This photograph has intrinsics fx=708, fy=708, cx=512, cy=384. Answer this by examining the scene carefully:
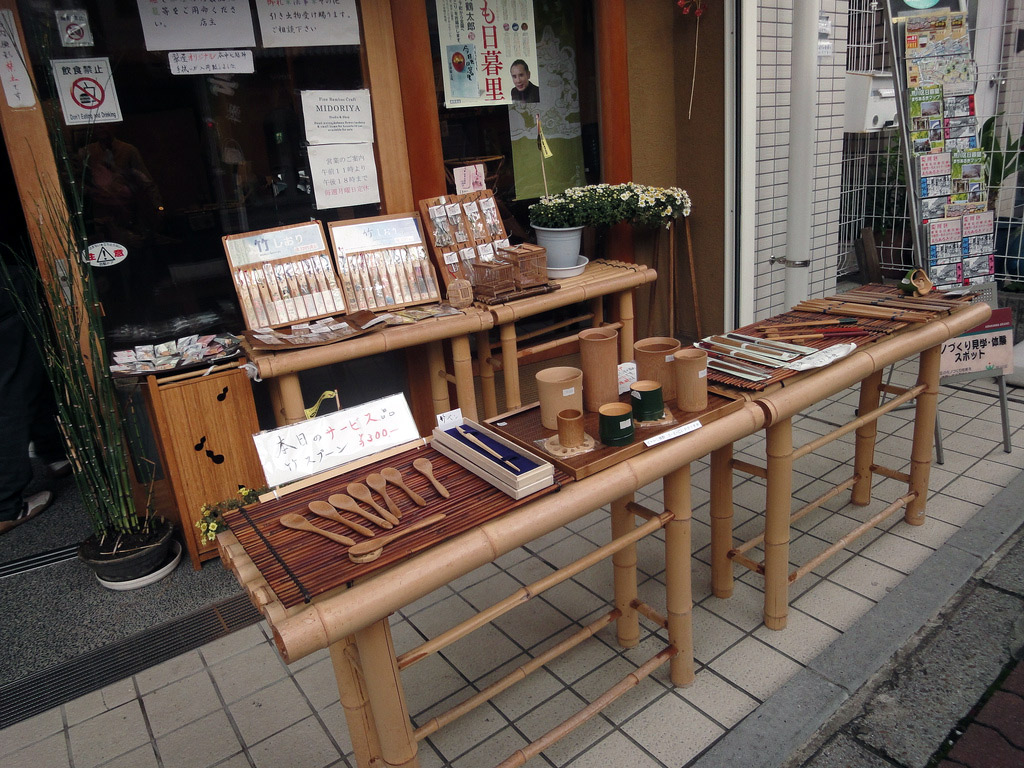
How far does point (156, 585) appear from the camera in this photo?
137 inches

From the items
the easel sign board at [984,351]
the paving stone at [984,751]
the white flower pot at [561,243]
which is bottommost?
the paving stone at [984,751]

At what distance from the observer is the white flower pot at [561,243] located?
13.8 feet

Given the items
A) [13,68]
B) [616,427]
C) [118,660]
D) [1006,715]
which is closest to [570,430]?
[616,427]

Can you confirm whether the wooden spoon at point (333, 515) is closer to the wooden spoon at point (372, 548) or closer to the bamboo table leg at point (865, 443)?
the wooden spoon at point (372, 548)

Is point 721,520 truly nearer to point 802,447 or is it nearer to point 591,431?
point 802,447

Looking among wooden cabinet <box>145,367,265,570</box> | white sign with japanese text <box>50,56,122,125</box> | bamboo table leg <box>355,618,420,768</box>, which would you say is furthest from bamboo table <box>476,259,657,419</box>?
white sign with japanese text <box>50,56,122,125</box>

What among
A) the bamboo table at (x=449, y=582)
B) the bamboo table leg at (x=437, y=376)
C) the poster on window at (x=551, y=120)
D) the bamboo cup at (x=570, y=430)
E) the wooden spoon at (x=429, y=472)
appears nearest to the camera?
the bamboo table at (x=449, y=582)

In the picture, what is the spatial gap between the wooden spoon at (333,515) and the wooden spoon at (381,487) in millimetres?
88

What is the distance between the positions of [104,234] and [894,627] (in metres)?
3.86

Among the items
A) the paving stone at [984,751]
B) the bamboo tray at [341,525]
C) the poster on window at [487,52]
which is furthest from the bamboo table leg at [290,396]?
the paving stone at [984,751]

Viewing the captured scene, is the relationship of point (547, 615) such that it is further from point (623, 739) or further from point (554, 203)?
point (554, 203)

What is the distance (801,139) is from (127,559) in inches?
167

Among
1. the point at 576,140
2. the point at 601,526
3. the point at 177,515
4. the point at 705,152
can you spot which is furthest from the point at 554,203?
the point at 177,515

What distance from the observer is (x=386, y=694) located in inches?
70.8
